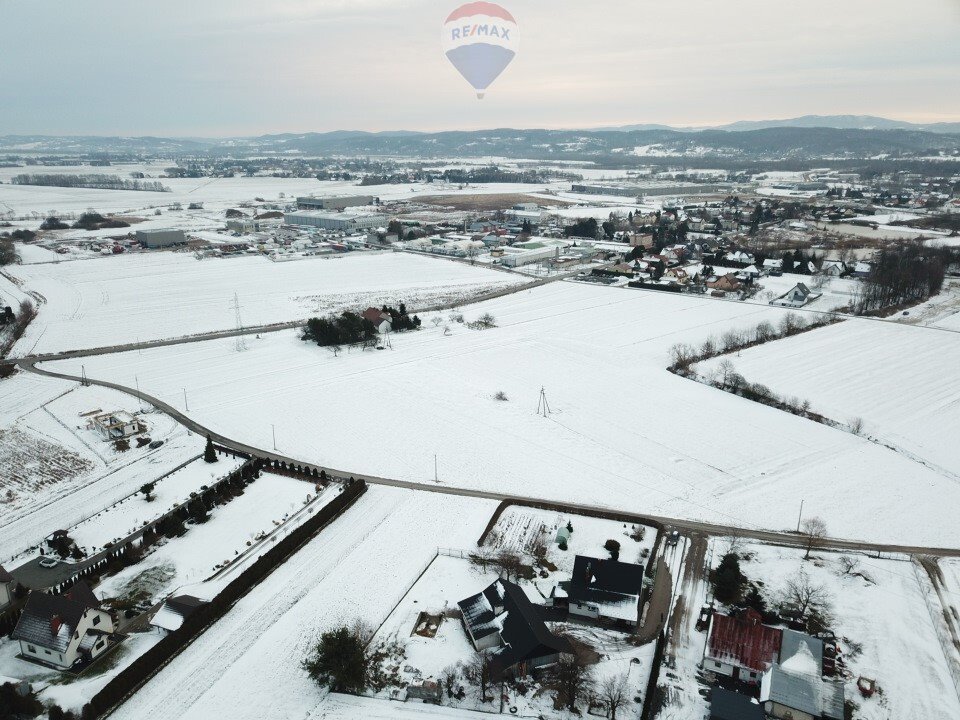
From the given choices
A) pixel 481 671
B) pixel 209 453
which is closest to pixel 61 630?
pixel 481 671

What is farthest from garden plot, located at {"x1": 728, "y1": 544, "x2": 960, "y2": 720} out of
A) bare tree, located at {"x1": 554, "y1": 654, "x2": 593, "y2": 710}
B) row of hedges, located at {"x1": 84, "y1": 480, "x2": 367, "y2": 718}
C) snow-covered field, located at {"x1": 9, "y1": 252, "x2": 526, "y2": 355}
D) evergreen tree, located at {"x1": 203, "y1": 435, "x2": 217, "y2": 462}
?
snow-covered field, located at {"x1": 9, "y1": 252, "x2": 526, "y2": 355}

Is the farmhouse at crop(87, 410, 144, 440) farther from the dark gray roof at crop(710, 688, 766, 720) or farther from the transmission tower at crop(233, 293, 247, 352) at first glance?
the dark gray roof at crop(710, 688, 766, 720)

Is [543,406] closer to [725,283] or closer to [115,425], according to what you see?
[115,425]

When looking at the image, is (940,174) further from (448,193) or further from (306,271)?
(306,271)

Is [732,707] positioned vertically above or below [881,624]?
above

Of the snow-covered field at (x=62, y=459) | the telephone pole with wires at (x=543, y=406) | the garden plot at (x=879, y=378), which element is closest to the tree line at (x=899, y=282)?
the garden plot at (x=879, y=378)

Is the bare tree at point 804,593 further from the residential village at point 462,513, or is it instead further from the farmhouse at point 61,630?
the farmhouse at point 61,630


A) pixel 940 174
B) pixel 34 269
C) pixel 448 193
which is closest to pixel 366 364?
pixel 34 269
